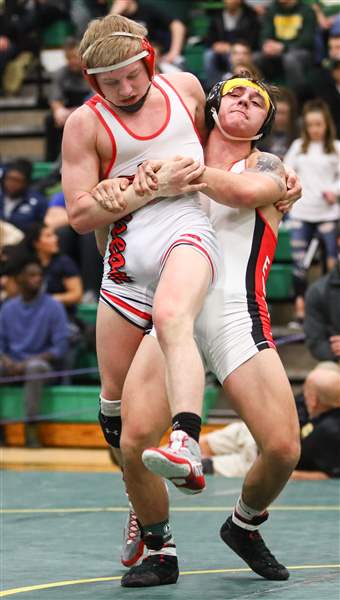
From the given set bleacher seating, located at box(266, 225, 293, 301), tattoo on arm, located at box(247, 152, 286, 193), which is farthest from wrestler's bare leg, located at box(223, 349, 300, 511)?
bleacher seating, located at box(266, 225, 293, 301)

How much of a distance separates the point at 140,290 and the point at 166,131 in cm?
52

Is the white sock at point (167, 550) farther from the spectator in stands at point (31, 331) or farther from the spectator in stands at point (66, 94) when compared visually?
the spectator in stands at point (66, 94)

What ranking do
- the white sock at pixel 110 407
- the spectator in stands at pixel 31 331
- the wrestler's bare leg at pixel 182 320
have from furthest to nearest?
the spectator in stands at pixel 31 331 → the white sock at pixel 110 407 → the wrestler's bare leg at pixel 182 320

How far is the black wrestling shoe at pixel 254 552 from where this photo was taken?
4.52 metres

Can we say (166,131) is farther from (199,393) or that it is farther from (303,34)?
(303,34)

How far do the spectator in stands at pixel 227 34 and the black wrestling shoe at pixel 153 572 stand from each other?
23.9ft

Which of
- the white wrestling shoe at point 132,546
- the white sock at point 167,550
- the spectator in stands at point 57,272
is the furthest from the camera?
the spectator in stands at point 57,272

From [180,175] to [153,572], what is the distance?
1290mm

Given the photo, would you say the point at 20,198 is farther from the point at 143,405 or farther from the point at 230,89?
the point at 143,405

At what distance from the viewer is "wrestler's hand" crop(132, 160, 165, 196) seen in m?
4.35

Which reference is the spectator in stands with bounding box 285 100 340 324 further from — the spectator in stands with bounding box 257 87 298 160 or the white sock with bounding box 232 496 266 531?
the white sock with bounding box 232 496 266 531

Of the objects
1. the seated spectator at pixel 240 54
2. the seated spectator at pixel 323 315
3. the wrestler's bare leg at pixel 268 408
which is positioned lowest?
the seated spectator at pixel 323 315

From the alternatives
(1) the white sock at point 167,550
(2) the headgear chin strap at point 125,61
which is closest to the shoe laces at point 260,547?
(1) the white sock at point 167,550

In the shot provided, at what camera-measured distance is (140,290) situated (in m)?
4.48
